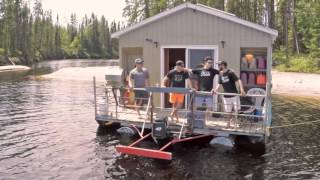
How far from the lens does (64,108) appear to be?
21688mm

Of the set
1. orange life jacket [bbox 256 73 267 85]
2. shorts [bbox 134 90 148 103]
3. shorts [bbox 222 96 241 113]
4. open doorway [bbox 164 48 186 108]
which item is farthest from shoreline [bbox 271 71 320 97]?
shorts [bbox 222 96 241 113]

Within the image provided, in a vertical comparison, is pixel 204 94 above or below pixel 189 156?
above

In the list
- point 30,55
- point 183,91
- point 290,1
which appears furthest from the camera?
point 30,55

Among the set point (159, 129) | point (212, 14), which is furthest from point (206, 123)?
point (212, 14)

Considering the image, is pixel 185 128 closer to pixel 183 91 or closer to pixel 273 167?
pixel 183 91

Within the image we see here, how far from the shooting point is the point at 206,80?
42.7ft

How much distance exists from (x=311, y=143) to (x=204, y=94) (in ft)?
14.1

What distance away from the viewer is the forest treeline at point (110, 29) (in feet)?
153

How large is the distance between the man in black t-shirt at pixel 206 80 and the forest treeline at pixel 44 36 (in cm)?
5962

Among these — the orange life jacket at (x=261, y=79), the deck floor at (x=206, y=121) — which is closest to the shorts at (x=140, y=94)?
the deck floor at (x=206, y=121)

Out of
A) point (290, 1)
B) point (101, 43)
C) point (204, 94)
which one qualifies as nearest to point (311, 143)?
point (204, 94)

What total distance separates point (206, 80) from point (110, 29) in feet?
459

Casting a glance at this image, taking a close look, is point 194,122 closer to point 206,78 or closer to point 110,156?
point 206,78

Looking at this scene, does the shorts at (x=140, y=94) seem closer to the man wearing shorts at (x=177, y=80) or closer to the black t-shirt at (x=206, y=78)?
the man wearing shorts at (x=177, y=80)
